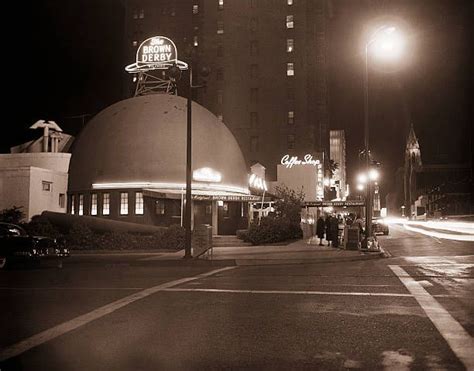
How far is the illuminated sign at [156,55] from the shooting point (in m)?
49.5

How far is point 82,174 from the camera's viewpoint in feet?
142

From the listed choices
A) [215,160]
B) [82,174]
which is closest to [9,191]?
[82,174]

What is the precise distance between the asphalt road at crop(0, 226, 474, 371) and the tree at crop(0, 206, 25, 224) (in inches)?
843

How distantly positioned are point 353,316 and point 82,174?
3668cm

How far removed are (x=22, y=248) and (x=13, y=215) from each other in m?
19.0

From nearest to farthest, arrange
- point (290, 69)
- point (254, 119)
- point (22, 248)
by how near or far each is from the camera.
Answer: point (22, 248) < point (254, 119) < point (290, 69)

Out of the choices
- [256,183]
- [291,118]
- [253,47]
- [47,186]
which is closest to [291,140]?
[291,118]

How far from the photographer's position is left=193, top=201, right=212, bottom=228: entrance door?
44.5m

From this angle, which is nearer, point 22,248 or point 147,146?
point 22,248

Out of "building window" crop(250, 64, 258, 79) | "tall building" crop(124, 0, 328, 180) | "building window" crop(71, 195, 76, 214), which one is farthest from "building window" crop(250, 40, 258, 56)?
"building window" crop(71, 195, 76, 214)

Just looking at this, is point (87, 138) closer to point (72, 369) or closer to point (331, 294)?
point (331, 294)

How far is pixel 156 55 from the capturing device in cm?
5019

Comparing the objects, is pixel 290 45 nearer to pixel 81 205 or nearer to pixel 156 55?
pixel 156 55

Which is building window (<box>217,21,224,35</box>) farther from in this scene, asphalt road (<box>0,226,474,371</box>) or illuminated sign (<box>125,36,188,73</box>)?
asphalt road (<box>0,226,474,371</box>)
